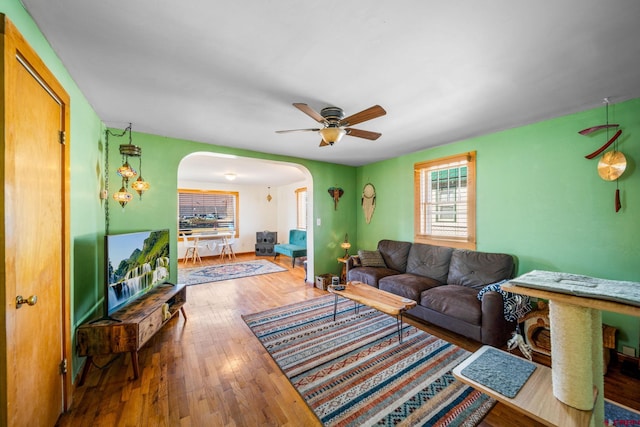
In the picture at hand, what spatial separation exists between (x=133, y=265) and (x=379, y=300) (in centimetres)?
260

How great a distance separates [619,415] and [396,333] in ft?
5.32

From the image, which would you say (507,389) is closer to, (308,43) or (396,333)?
(396,333)

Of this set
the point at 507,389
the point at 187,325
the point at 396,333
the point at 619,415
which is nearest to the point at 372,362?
the point at 396,333

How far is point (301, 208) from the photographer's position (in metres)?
7.93

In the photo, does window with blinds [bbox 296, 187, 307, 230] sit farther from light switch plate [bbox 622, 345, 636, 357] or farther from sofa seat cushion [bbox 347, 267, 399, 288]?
light switch plate [bbox 622, 345, 636, 357]

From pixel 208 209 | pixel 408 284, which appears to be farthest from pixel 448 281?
pixel 208 209

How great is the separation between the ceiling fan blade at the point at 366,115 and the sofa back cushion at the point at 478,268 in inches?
95.2

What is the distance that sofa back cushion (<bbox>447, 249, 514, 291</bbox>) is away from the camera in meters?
2.93

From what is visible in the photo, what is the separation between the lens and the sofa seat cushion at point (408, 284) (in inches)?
123

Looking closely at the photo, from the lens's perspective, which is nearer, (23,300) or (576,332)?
(576,332)

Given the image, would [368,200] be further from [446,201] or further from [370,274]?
[370,274]

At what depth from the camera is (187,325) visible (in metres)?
3.05

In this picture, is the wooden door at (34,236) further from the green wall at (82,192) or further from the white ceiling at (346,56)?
the white ceiling at (346,56)

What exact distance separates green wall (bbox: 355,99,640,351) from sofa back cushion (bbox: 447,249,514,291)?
19cm
